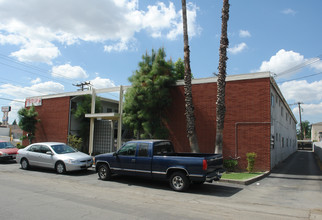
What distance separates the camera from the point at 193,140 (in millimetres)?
13742

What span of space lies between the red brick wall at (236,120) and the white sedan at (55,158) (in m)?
6.27

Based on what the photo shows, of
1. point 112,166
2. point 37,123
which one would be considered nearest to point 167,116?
point 112,166

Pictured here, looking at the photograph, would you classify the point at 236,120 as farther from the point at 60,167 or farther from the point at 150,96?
the point at 60,167

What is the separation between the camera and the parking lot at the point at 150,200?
5930 mm

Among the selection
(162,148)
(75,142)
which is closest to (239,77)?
(162,148)

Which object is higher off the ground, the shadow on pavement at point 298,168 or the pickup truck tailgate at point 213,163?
the pickup truck tailgate at point 213,163

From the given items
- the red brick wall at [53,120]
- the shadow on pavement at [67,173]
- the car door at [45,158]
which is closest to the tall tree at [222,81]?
the shadow on pavement at [67,173]

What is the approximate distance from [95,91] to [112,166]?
1073cm

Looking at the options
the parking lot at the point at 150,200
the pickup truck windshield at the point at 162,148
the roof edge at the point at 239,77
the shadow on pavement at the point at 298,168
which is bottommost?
the shadow on pavement at the point at 298,168

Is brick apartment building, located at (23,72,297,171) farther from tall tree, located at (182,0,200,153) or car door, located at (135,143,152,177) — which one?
car door, located at (135,143,152,177)

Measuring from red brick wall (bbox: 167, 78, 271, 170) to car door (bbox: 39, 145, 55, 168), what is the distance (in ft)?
24.4

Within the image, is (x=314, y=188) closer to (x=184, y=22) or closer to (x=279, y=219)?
(x=279, y=219)

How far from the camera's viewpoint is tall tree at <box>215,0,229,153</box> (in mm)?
12992

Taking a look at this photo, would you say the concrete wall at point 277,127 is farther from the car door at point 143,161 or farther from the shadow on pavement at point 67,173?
the shadow on pavement at point 67,173
